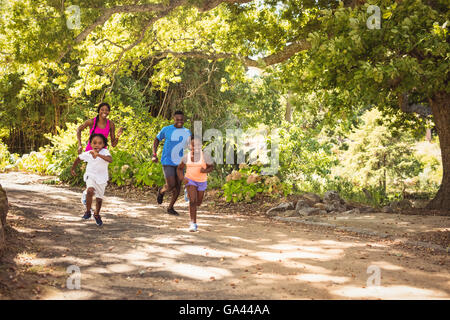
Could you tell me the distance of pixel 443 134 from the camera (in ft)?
34.3

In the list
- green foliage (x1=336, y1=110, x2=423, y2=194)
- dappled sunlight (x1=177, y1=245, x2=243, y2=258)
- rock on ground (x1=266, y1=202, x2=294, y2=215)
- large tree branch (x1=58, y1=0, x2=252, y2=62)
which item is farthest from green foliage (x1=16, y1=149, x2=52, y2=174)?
green foliage (x1=336, y1=110, x2=423, y2=194)

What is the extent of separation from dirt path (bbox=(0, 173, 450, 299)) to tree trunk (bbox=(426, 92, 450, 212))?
4460mm

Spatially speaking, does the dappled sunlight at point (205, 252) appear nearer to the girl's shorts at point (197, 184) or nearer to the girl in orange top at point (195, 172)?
the girl in orange top at point (195, 172)

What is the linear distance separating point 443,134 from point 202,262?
8.01 m

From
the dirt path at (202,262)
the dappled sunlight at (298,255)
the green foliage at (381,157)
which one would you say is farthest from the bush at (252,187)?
the green foliage at (381,157)

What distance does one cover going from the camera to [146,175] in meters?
12.9

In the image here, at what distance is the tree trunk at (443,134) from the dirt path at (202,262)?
14.6ft

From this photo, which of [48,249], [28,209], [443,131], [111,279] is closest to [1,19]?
[28,209]

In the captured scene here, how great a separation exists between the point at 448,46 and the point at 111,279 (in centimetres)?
645

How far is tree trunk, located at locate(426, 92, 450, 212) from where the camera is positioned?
10.2 m

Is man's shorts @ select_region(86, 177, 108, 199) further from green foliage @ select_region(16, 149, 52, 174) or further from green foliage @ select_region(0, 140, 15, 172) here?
green foliage @ select_region(0, 140, 15, 172)

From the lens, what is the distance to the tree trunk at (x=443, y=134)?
33.5 ft
